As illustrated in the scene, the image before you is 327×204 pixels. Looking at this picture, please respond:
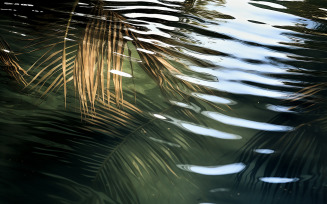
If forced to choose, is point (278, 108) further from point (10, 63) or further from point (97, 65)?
point (10, 63)

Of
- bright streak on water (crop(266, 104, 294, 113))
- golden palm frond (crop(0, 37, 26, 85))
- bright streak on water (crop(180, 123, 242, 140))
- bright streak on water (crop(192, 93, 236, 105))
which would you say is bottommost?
bright streak on water (crop(180, 123, 242, 140))

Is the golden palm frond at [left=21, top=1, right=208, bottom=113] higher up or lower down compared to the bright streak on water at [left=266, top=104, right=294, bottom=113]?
higher up

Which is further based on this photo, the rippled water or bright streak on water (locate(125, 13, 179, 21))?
bright streak on water (locate(125, 13, 179, 21))

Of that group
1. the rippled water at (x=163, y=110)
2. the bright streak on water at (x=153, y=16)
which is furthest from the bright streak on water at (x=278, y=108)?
the bright streak on water at (x=153, y=16)

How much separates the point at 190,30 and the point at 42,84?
0.22 metres

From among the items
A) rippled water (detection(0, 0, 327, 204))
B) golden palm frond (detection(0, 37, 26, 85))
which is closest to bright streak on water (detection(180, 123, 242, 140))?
rippled water (detection(0, 0, 327, 204))

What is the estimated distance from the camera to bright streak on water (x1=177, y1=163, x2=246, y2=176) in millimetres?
362

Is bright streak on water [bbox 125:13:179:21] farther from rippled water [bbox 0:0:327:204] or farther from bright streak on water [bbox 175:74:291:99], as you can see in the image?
bright streak on water [bbox 175:74:291:99]

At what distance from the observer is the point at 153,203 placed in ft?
1.12

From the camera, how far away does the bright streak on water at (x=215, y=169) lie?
0.36m

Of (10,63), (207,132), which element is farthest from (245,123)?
(10,63)

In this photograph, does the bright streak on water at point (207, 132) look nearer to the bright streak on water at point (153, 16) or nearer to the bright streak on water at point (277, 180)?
the bright streak on water at point (277, 180)

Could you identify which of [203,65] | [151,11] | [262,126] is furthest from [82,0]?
[262,126]

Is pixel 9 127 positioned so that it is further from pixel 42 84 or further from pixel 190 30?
pixel 190 30
